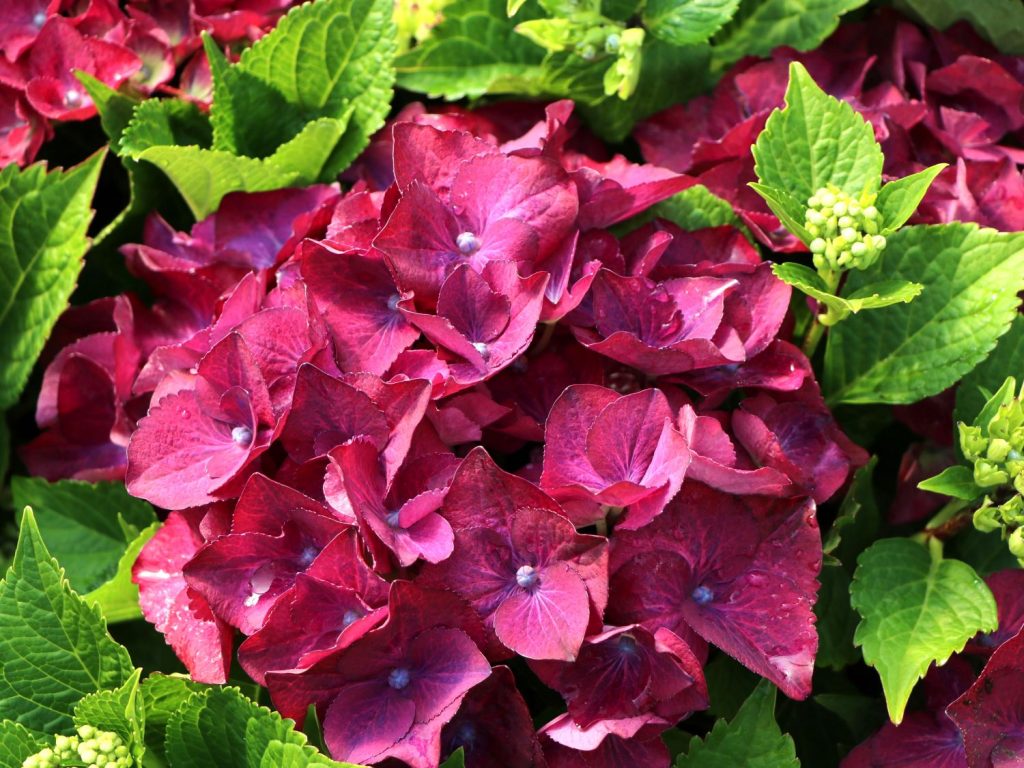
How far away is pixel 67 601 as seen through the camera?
80 centimetres

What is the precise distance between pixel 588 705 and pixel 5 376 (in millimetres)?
694

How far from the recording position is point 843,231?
81 centimetres

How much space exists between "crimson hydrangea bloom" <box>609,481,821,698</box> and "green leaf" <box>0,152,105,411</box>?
24.8 inches

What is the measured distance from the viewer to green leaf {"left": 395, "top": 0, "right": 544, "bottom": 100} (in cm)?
117

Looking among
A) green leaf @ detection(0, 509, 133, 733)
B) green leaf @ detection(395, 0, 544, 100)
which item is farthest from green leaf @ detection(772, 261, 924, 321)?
green leaf @ detection(0, 509, 133, 733)

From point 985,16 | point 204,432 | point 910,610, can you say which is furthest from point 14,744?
point 985,16

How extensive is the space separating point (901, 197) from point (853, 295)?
9cm

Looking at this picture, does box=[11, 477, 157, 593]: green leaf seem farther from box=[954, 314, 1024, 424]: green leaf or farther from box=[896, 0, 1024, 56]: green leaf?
box=[896, 0, 1024, 56]: green leaf

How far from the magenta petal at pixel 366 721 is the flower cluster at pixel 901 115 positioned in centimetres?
51

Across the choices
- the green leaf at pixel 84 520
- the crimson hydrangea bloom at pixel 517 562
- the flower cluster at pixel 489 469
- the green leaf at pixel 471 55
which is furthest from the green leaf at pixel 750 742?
the green leaf at pixel 471 55

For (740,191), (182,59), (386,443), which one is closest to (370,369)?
(386,443)

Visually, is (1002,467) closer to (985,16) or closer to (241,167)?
(985,16)

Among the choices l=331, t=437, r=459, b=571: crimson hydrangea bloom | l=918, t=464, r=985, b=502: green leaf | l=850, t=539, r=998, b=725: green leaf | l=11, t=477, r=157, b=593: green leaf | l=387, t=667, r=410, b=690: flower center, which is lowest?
l=11, t=477, r=157, b=593: green leaf

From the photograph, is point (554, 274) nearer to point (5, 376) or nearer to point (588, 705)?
point (588, 705)
